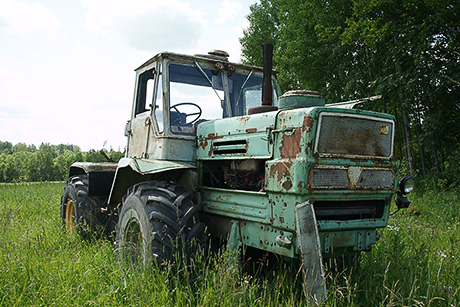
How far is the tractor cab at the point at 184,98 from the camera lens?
4.24 metres

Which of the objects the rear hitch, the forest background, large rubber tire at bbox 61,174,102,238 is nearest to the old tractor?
the rear hitch

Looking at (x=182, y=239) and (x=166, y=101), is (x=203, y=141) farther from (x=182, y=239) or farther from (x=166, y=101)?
(x=182, y=239)

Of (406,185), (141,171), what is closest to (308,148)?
(406,185)

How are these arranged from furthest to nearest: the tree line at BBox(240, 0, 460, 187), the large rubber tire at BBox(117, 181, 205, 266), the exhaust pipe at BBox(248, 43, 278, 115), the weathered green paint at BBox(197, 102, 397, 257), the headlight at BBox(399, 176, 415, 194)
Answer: the tree line at BBox(240, 0, 460, 187) < the exhaust pipe at BBox(248, 43, 278, 115) < the headlight at BBox(399, 176, 415, 194) < the large rubber tire at BBox(117, 181, 205, 266) < the weathered green paint at BBox(197, 102, 397, 257)

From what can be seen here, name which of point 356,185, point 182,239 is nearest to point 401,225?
point 356,185

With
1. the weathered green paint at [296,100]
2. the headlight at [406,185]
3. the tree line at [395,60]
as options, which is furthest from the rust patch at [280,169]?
the tree line at [395,60]

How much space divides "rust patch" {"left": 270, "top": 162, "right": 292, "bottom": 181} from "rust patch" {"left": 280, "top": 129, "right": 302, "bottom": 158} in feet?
0.25

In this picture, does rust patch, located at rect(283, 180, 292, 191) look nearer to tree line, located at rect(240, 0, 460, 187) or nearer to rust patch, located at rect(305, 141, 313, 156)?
rust patch, located at rect(305, 141, 313, 156)

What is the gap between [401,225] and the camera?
6184 millimetres

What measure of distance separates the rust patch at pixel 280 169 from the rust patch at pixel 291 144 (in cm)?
8

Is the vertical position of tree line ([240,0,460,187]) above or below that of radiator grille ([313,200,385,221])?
above

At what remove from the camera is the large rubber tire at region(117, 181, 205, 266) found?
3.41 m

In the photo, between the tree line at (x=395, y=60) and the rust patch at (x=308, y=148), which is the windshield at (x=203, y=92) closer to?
the rust patch at (x=308, y=148)

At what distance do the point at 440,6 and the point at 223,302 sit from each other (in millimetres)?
10105
